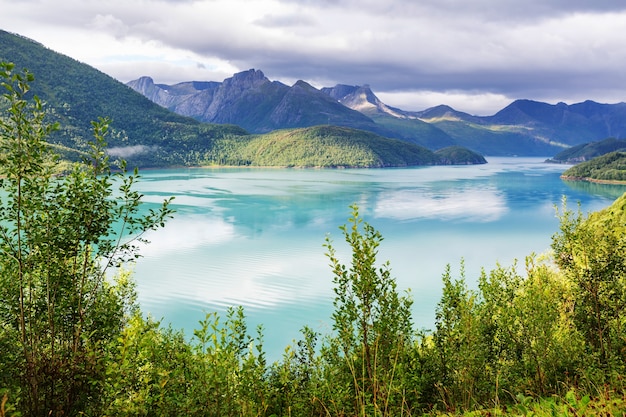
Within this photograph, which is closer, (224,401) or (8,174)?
(8,174)

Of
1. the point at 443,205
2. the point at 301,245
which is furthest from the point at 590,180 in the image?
the point at 301,245

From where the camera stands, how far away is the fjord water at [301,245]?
45.3 meters

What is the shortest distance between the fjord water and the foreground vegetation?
7.85 ft

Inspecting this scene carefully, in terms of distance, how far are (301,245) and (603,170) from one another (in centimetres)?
15279

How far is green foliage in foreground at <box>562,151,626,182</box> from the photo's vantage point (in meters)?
161

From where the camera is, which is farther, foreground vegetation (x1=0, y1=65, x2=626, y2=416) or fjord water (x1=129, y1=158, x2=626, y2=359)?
fjord water (x1=129, y1=158, x2=626, y2=359)

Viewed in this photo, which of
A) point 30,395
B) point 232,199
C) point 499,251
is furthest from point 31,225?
point 232,199

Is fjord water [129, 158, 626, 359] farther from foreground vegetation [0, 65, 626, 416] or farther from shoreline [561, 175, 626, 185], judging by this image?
shoreline [561, 175, 626, 185]

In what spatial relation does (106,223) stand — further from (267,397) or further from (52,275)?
(267,397)

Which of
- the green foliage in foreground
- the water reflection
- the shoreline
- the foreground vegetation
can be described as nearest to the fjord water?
the water reflection

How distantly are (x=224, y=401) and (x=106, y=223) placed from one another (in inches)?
149

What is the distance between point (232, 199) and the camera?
117 m

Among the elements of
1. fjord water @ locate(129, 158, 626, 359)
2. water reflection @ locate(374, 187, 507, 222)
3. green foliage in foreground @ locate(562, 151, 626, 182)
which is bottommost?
fjord water @ locate(129, 158, 626, 359)

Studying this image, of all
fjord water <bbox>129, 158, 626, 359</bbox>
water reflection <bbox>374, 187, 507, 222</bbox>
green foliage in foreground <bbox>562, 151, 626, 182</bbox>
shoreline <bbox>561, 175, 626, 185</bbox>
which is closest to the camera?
fjord water <bbox>129, 158, 626, 359</bbox>
